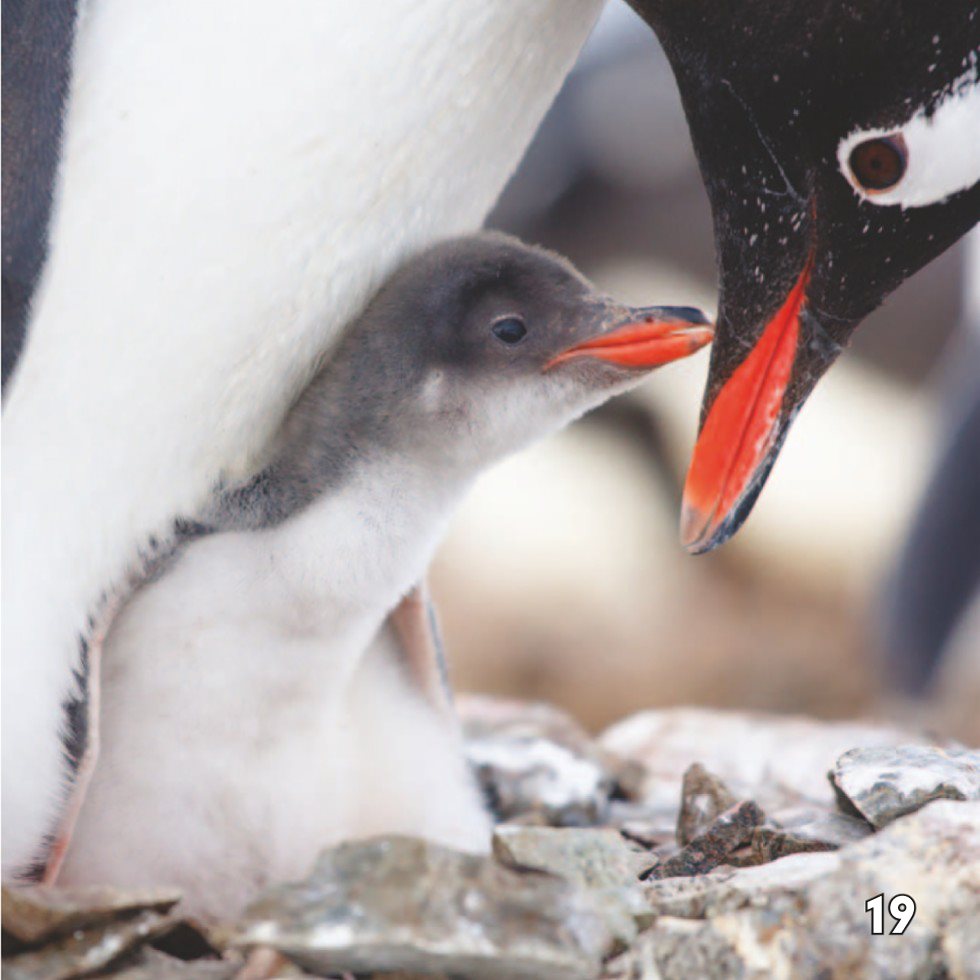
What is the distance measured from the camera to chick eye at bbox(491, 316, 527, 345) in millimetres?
1773

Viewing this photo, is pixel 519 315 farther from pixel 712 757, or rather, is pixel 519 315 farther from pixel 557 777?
pixel 712 757

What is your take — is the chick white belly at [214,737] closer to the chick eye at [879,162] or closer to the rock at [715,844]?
the rock at [715,844]

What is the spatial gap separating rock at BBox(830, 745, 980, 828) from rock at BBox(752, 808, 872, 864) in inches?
0.9

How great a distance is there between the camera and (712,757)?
111 inches

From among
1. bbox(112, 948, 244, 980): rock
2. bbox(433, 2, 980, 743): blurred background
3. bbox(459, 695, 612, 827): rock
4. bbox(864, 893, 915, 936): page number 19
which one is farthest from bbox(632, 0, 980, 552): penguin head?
bbox(433, 2, 980, 743): blurred background

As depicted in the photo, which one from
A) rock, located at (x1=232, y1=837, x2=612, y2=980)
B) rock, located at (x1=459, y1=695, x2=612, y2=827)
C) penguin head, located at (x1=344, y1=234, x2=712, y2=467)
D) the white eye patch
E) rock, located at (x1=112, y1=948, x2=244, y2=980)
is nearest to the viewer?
rock, located at (x1=232, y1=837, x2=612, y2=980)

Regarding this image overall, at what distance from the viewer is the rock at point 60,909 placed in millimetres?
1374

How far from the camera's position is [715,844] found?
5.64ft

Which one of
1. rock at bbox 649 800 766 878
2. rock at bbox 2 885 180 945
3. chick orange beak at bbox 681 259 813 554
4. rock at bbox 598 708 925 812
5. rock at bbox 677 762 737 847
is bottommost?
rock at bbox 2 885 180 945

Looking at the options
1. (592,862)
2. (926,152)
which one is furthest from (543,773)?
(926,152)

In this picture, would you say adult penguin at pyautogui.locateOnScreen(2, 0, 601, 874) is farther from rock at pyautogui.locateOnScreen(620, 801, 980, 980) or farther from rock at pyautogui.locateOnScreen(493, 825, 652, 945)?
rock at pyautogui.locateOnScreen(620, 801, 980, 980)

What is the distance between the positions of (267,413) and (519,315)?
28 centimetres

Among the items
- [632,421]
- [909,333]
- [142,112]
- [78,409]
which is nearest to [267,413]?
[78,409]

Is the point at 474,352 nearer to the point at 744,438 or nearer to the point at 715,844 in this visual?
the point at 744,438
